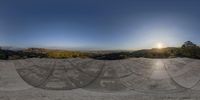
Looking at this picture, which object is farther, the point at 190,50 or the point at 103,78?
the point at 190,50

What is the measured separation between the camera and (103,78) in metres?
20.2

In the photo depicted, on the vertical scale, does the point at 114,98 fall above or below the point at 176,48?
below

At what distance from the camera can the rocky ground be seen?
18672 millimetres

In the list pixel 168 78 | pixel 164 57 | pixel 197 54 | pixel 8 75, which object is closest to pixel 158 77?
pixel 168 78

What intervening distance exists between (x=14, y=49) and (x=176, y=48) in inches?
413

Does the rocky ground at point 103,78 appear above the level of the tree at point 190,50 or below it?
below

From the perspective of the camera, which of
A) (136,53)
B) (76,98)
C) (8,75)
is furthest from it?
(136,53)

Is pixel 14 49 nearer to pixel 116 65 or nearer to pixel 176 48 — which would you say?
pixel 116 65

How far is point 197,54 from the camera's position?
878 inches

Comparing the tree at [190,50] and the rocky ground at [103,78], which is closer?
the rocky ground at [103,78]

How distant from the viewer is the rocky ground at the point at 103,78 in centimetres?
1867

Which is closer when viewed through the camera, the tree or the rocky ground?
the rocky ground

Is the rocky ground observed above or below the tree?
below

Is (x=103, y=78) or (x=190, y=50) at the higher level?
(x=190, y=50)
